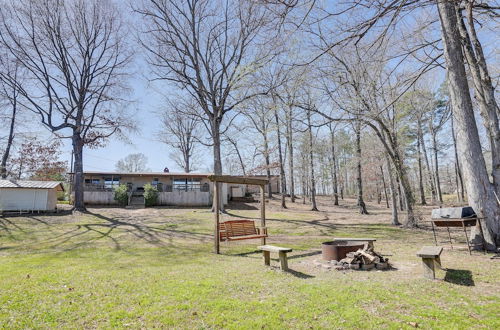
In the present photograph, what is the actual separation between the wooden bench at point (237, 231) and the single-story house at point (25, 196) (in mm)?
16841

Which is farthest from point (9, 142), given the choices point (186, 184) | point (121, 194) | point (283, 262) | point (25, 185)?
point (283, 262)

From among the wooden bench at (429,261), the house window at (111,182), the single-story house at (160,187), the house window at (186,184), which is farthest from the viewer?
the house window at (186,184)

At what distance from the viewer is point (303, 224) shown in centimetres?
1524

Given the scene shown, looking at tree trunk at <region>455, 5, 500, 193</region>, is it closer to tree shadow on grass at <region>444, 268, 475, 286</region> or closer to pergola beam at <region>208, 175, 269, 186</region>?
tree shadow on grass at <region>444, 268, 475, 286</region>

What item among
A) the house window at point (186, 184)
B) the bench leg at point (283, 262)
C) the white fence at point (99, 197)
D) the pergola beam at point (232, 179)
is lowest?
the bench leg at point (283, 262)

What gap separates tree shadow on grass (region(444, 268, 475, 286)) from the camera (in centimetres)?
480

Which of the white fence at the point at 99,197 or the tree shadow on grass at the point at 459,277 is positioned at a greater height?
the white fence at the point at 99,197

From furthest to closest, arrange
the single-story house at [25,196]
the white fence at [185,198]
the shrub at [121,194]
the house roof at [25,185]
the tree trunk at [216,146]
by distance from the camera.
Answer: the white fence at [185,198], the shrub at [121,194], the house roof at [25,185], the single-story house at [25,196], the tree trunk at [216,146]

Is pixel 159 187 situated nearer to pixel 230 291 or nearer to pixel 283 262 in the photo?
pixel 283 262

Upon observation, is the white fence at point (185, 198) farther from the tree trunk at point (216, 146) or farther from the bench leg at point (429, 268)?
the bench leg at point (429, 268)

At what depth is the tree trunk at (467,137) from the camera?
7.12m

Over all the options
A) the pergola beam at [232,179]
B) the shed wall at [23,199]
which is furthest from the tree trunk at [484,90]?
the shed wall at [23,199]

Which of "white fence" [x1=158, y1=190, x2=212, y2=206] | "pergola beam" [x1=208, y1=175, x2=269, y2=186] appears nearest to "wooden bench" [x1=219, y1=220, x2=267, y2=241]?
"pergola beam" [x1=208, y1=175, x2=269, y2=186]

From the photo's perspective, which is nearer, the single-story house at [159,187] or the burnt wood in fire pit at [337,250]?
the burnt wood in fire pit at [337,250]
